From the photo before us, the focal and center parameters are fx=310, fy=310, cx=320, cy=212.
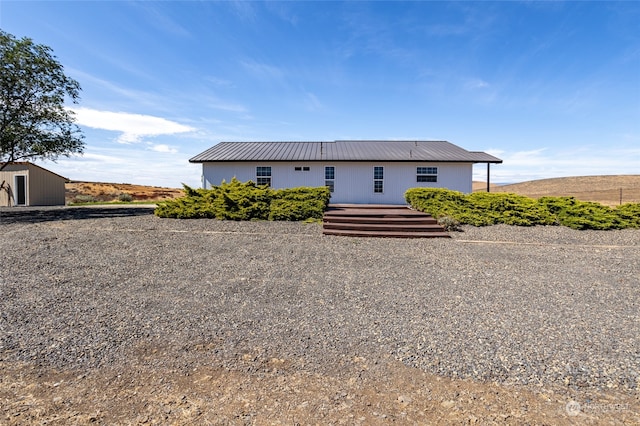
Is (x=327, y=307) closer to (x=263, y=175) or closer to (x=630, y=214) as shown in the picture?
(x=630, y=214)

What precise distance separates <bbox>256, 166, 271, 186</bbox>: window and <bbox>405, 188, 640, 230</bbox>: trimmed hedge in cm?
833

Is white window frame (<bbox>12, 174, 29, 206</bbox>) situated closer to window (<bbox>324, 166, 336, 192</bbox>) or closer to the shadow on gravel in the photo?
the shadow on gravel

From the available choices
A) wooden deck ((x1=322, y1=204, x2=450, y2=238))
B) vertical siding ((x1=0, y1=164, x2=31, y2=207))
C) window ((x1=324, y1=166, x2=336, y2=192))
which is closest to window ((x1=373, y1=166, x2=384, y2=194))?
window ((x1=324, y1=166, x2=336, y2=192))

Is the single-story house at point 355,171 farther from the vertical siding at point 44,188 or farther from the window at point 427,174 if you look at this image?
the vertical siding at point 44,188

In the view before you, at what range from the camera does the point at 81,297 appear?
4.55 metres

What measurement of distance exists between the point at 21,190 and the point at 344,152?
21.8 meters

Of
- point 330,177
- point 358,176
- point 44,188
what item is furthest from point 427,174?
point 44,188

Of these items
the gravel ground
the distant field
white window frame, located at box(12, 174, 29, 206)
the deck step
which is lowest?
the gravel ground

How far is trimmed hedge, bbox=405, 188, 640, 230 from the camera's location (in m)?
10.8

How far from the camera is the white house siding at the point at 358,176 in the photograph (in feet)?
52.5

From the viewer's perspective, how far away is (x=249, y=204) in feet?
A: 38.7

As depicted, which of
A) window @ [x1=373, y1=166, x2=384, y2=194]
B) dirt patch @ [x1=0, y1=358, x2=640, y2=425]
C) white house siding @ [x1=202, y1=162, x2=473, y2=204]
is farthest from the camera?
window @ [x1=373, y1=166, x2=384, y2=194]

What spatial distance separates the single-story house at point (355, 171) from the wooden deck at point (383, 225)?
4.69 m

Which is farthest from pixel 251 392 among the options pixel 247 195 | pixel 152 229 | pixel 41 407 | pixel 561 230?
pixel 561 230
